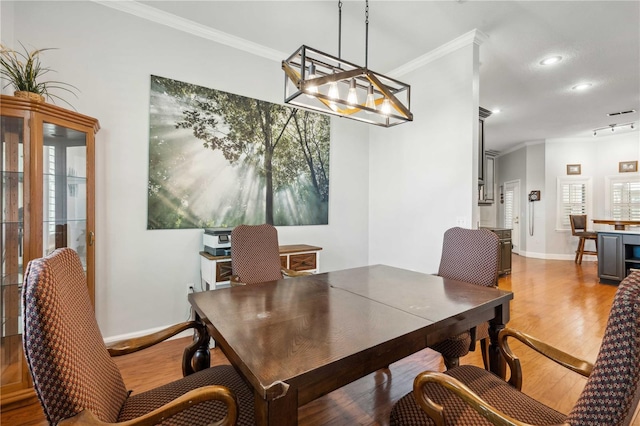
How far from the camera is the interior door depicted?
26.8 ft

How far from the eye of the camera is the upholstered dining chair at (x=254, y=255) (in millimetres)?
2277

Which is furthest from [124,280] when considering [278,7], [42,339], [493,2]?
[493,2]

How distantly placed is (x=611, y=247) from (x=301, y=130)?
5.62 meters

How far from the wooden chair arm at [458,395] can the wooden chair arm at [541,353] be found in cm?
39

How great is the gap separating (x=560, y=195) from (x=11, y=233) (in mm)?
9603

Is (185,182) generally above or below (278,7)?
below

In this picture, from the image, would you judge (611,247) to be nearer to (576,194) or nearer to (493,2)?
(576,194)

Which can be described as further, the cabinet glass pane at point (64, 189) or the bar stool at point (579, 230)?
the bar stool at point (579, 230)

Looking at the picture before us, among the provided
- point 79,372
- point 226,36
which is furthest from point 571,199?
point 79,372

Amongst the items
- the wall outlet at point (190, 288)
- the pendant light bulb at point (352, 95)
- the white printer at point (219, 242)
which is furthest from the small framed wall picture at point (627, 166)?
the wall outlet at point (190, 288)

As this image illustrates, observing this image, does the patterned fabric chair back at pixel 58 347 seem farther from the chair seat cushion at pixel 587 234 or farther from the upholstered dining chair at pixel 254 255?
the chair seat cushion at pixel 587 234

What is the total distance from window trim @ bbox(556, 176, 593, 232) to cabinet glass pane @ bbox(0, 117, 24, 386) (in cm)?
946

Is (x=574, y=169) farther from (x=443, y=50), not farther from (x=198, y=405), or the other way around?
(x=198, y=405)

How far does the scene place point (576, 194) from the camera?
727 cm
